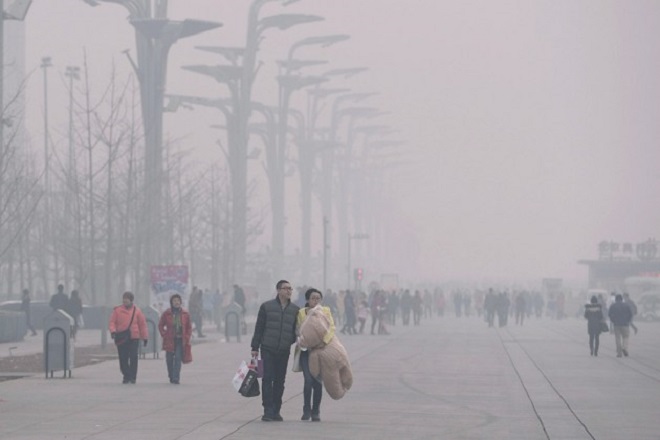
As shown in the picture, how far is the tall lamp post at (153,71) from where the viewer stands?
5234cm

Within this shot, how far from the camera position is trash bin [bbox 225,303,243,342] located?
47156 millimetres

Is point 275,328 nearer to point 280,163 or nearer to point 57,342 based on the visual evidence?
point 57,342

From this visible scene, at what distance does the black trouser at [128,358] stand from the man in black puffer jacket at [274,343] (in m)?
7.53

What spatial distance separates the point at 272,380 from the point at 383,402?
152 inches

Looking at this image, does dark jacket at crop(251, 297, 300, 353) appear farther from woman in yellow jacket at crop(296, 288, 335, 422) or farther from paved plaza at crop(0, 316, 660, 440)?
paved plaza at crop(0, 316, 660, 440)

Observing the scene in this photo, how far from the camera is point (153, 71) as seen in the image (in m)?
54.1

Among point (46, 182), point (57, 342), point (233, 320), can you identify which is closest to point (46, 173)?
point (46, 182)

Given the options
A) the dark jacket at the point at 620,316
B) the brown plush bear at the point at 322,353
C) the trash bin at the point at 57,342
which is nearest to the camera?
the brown plush bear at the point at 322,353

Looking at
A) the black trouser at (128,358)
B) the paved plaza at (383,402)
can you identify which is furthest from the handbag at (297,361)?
the black trouser at (128,358)

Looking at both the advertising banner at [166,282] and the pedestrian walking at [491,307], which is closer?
the advertising banner at [166,282]

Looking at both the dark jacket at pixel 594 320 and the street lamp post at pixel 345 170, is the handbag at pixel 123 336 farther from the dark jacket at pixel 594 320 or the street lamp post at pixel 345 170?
the street lamp post at pixel 345 170

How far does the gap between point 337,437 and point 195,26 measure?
3676cm

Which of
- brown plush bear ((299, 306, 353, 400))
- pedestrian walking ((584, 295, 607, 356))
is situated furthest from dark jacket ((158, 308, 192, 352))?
pedestrian walking ((584, 295, 607, 356))

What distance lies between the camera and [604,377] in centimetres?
3066
